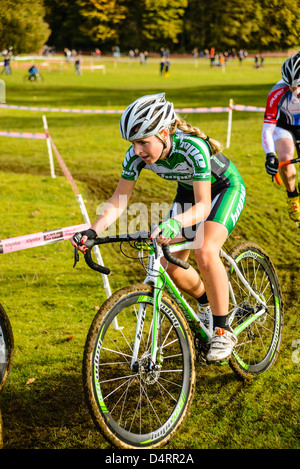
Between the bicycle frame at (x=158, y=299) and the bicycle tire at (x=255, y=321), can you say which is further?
the bicycle tire at (x=255, y=321)

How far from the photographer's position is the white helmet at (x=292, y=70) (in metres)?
6.12

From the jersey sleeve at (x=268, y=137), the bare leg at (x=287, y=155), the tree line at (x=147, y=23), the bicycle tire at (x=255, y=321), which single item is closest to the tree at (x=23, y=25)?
the tree line at (x=147, y=23)

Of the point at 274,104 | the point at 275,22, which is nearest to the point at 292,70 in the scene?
the point at 274,104

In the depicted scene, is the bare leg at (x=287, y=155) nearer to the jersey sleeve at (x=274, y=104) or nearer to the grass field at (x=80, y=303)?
the jersey sleeve at (x=274, y=104)

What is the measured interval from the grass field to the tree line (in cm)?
269

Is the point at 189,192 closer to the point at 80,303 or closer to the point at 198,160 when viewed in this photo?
the point at 198,160

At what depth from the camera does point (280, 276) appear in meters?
7.44

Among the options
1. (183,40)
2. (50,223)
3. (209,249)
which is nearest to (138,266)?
(50,223)

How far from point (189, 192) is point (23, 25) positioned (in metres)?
2.22

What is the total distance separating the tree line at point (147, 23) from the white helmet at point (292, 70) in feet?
10.4

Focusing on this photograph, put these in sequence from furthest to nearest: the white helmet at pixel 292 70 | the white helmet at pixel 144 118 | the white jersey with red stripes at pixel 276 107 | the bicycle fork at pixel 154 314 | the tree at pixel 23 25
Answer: the white jersey with red stripes at pixel 276 107
the white helmet at pixel 292 70
the bicycle fork at pixel 154 314
the white helmet at pixel 144 118
the tree at pixel 23 25

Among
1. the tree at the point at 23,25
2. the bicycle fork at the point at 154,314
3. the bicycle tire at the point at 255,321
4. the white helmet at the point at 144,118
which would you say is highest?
the tree at the point at 23,25

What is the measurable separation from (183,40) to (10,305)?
4.97 meters

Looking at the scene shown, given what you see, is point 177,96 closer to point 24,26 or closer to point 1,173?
point 1,173
